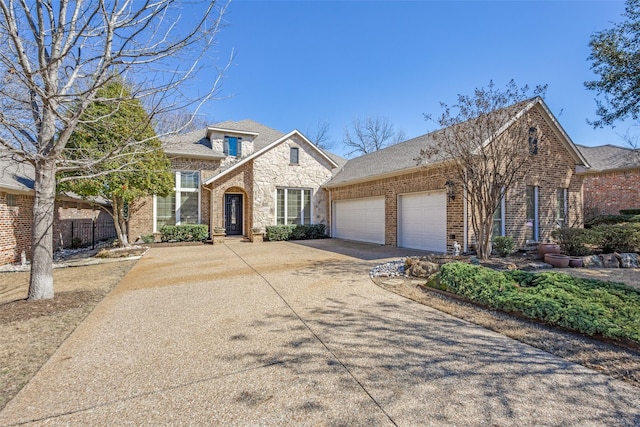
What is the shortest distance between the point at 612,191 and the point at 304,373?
2176cm

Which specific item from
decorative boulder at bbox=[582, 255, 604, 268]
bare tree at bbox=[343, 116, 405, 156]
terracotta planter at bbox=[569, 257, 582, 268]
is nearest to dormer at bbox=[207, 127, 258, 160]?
terracotta planter at bbox=[569, 257, 582, 268]

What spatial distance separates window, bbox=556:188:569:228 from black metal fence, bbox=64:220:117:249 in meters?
20.9

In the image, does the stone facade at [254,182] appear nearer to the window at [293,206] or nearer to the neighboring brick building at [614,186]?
the window at [293,206]

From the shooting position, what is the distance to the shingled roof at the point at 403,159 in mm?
8766

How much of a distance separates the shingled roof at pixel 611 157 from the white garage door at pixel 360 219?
11605mm

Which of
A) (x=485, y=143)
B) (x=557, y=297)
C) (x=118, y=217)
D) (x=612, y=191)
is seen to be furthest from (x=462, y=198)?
(x=612, y=191)

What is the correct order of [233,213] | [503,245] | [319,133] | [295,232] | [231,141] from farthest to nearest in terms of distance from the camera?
[319,133] → [231,141] → [233,213] → [295,232] → [503,245]

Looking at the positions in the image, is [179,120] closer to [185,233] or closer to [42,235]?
[42,235]

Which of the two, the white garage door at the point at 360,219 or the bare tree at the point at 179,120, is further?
the white garage door at the point at 360,219

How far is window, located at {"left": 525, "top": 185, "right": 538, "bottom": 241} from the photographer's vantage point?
10.7 metres

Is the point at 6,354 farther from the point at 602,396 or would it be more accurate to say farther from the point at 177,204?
the point at 177,204

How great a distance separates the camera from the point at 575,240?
881 centimetres

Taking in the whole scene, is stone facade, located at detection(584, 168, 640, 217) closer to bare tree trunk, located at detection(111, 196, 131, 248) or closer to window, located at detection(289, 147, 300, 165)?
window, located at detection(289, 147, 300, 165)

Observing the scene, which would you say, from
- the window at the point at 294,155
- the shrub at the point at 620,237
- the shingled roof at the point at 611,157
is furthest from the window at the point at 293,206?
the shingled roof at the point at 611,157
